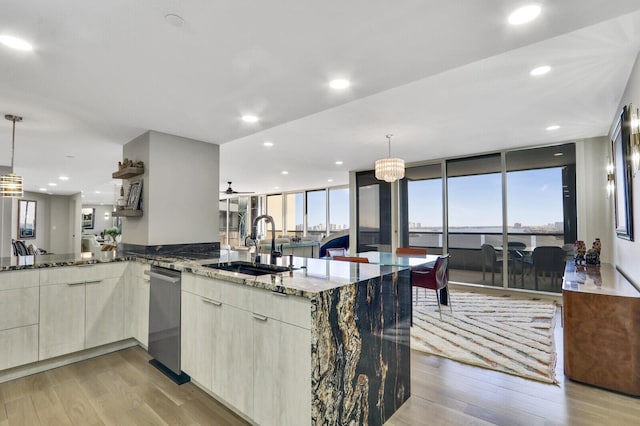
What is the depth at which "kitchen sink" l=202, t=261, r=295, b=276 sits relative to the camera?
89.8 inches

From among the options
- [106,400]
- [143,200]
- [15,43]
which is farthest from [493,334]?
[15,43]

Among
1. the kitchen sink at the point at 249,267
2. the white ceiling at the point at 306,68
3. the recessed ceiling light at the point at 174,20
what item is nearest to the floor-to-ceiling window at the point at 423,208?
the white ceiling at the point at 306,68

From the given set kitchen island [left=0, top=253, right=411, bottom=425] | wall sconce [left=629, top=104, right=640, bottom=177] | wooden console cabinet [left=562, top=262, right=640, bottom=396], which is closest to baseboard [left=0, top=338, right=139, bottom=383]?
kitchen island [left=0, top=253, right=411, bottom=425]

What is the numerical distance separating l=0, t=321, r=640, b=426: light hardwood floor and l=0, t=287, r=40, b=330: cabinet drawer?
47cm

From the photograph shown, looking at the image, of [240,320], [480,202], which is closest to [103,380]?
[240,320]

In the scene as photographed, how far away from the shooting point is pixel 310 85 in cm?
229

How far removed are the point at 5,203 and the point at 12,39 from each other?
534 centimetres

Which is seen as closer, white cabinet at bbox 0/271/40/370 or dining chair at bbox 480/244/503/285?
white cabinet at bbox 0/271/40/370

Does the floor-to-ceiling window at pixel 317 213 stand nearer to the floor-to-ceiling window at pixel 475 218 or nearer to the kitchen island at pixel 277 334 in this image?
the floor-to-ceiling window at pixel 475 218

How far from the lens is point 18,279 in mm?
2434

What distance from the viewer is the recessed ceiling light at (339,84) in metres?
2.20

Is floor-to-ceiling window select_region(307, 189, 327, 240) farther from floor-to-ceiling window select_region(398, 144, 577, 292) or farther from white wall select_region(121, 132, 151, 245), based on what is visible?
white wall select_region(121, 132, 151, 245)

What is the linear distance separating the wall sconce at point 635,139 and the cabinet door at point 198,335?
3156 millimetres

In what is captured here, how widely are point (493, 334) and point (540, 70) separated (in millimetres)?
2639
